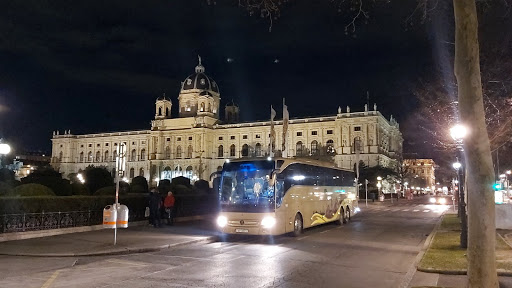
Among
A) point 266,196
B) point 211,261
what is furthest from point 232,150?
point 211,261

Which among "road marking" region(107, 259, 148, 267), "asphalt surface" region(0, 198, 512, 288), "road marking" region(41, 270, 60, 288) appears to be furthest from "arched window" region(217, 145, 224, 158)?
"road marking" region(41, 270, 60, 288)

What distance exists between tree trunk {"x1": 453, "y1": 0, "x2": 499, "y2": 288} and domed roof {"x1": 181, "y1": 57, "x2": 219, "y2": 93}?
365 ft

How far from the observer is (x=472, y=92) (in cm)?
635

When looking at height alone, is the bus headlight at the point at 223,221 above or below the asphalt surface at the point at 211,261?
above

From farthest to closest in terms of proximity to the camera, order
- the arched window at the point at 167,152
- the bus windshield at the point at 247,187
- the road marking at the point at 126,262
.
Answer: the arched window at the point at 167,152 < the bus windshield at the point at 247,187 < the road marking at the point at 126,262

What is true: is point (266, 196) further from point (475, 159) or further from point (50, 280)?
point (475, 159)

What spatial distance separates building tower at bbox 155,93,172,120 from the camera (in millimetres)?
119938

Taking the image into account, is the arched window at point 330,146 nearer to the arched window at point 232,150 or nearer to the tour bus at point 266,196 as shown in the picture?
the arched window at point 232,150

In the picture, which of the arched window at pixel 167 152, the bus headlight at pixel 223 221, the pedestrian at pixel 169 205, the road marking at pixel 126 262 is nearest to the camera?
the road marking at pixel 126 262

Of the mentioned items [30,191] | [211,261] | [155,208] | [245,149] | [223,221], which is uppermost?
[245,149]

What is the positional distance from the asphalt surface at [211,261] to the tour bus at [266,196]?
69 centimetres

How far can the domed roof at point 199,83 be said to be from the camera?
115750mm

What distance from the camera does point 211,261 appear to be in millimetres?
11984

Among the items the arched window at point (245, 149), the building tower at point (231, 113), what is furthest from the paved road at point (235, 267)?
the building tower at point (231, 113)
